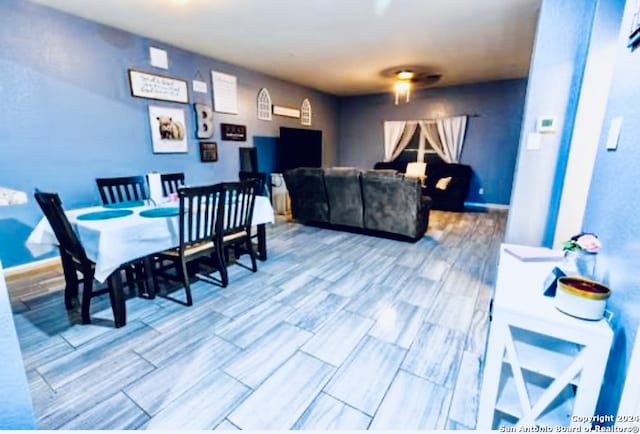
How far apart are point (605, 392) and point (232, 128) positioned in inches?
195

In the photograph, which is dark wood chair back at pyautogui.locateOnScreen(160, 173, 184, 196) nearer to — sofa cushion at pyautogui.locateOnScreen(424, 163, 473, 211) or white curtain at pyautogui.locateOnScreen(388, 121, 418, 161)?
sofa cushion at pyautogui.locateOnScreen(424, 163, 473, 211)

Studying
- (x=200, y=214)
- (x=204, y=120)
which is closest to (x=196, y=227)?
(x=200, y=214)

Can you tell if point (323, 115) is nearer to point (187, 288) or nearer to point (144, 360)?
point (187, 288)

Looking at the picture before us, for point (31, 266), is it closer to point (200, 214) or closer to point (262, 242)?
point (200, 214)

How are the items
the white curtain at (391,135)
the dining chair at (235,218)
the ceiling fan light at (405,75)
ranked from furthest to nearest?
the white curtain at (391,135) < the ceiling fan light at (405,75) < the dining chair at (235,218)

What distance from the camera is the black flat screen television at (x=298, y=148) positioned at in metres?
5.65

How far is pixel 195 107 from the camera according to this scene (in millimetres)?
4164

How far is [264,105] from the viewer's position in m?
5.34

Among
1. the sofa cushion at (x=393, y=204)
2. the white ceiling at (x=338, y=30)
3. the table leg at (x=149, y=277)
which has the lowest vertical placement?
the table leg at (x=149, y=277)

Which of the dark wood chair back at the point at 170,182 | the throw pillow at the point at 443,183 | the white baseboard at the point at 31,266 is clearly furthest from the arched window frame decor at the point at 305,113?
the white baseboard at the point at 31,266

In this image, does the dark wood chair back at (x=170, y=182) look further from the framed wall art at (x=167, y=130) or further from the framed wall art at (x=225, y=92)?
the framed wall art at (x=225, y=92)

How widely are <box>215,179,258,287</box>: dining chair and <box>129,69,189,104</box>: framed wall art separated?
84.6 inches

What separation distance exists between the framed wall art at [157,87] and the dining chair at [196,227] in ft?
7.34

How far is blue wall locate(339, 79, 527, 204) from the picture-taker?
5.71 meters
